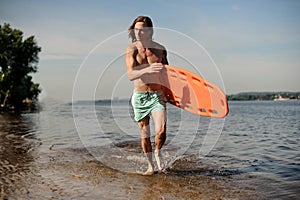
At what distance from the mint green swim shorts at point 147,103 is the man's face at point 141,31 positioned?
3.33 feet

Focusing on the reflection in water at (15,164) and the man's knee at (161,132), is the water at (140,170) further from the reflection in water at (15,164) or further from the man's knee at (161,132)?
the man's knee at (161,132)

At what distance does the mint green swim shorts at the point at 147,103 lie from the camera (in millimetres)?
6504

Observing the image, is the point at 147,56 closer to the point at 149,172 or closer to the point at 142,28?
the point at 142,28

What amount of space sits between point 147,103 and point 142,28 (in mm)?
1356

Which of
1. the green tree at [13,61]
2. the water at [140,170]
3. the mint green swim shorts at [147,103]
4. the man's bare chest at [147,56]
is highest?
the green tree at [13,61]

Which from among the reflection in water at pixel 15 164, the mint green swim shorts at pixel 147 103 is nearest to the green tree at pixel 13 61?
the reflection in water at pixel 15 164

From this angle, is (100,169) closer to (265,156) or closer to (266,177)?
(266,177)

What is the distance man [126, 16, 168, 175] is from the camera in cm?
631

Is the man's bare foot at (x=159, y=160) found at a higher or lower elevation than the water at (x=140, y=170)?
higher

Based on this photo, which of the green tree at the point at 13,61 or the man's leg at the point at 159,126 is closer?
the man's leg at the point at 159,126

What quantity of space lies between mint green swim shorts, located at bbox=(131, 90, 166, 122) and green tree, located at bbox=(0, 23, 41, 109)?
42.2 meters

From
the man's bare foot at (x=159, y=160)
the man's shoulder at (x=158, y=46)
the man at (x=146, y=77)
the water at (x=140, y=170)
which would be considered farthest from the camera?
the man's bare foot at (x=159, y=160)

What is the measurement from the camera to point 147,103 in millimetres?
6555

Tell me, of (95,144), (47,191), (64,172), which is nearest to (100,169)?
(64,172)
